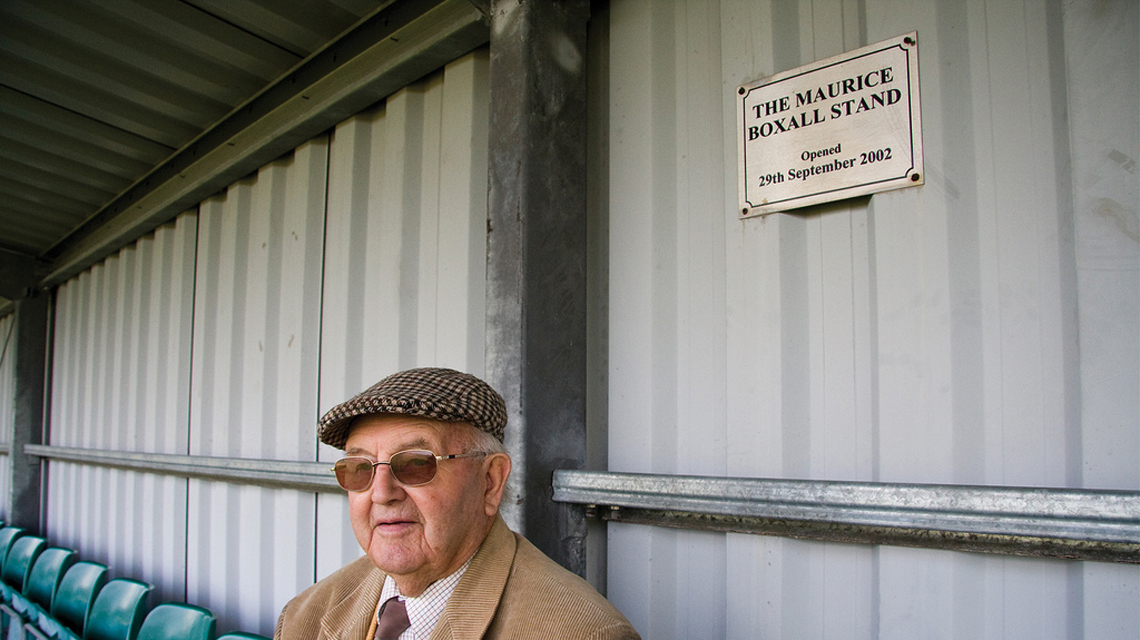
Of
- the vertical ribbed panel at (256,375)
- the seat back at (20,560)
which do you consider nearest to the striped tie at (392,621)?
the vertical ribbed panel at (256,375)

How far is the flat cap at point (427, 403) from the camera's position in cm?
148

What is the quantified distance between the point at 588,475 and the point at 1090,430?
1.22 metres

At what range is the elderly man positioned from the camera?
4.82ft

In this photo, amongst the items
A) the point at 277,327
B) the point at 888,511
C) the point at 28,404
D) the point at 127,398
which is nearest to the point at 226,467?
the point at 277,327

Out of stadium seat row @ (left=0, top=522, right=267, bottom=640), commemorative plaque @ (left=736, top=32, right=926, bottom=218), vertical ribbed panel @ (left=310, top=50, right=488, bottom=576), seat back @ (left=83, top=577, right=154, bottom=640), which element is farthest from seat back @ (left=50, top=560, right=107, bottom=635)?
commemorative plaque @ (left=736, top=32, right=926, bottom=218)

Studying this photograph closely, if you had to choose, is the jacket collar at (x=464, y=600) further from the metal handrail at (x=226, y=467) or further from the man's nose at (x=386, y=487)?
the metal handrail at (x=226, y=467)

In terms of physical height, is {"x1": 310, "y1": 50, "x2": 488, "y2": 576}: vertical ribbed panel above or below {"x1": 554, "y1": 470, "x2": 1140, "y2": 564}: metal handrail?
above

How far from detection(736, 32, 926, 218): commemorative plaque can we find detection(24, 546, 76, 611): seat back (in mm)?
5289

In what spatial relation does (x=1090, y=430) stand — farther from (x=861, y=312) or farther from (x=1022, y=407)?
(x=861, y=312)

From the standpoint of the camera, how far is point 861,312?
1775 millimetres

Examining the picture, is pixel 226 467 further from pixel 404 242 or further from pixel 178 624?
pixel 404 242

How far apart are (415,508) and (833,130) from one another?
141cm

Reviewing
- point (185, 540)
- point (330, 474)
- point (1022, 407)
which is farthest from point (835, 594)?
point (185, 540)

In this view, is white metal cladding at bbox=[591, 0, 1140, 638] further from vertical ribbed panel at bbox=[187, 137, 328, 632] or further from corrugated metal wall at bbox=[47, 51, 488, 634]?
vertical ribbed panel at bbox=[187, 137, 328, 632]
